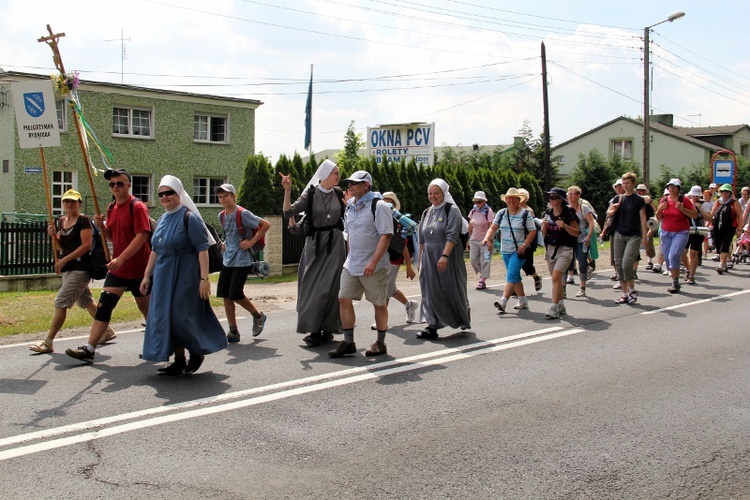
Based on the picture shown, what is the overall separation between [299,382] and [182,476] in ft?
7.70

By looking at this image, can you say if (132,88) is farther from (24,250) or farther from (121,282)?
(121,282)

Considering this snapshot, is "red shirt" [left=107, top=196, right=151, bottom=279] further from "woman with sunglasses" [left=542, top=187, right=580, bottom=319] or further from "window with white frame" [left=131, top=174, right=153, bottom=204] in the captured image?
"window with white frame" [left=131, top=174, right=153, bottom=204]

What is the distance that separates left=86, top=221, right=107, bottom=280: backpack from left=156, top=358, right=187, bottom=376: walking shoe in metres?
1.68

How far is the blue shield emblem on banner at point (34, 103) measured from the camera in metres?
9.07

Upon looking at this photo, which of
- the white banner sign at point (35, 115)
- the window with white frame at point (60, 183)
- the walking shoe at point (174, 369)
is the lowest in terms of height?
the walking shoe at point (174, 369)

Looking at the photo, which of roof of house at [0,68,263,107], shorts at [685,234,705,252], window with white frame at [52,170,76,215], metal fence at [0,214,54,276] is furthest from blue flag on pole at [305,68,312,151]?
shorts at [685,234,705,252]

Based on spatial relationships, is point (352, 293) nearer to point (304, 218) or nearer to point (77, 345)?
point (304, 218)

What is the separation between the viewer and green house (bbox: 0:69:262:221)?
98.3ft

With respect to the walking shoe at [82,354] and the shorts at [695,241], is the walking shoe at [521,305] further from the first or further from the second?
the walking shoe at [82,354]

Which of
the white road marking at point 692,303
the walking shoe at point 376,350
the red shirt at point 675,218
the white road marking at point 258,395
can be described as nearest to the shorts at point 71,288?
the white road marking at point 258,395

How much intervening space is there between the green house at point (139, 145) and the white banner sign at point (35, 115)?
798 inches

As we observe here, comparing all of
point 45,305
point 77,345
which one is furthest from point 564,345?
point 45,305

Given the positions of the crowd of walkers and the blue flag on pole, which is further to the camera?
the blue flag on pole

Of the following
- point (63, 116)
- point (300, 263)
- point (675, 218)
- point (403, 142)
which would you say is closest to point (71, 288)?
point (300, 263)
